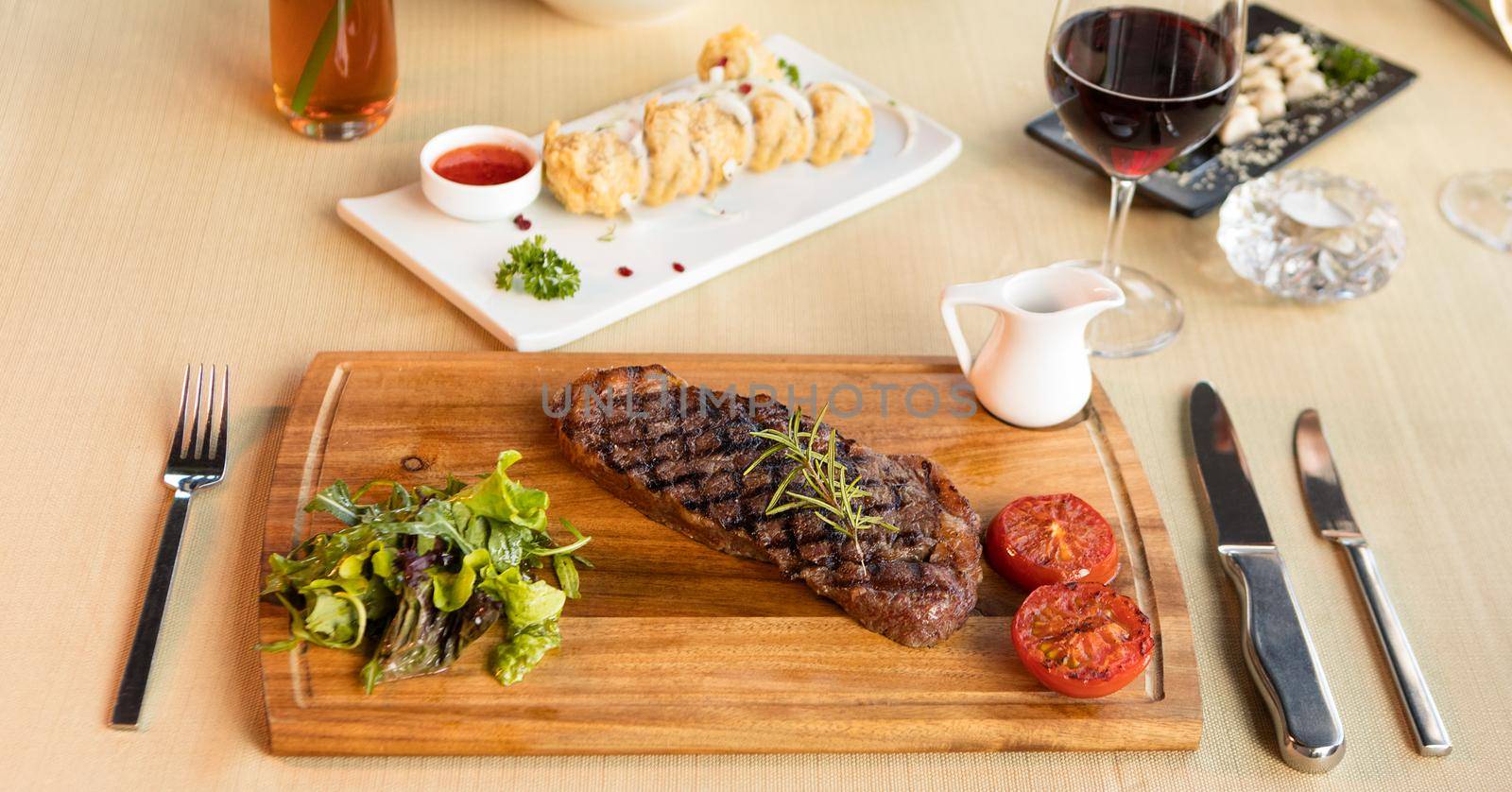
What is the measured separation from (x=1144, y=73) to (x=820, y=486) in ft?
2.90

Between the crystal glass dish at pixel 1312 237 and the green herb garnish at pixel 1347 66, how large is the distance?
1.97 feet

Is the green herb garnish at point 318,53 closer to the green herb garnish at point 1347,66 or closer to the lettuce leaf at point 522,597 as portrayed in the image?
the lettuce leaf at point 522,597

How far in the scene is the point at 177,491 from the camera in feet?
6.53

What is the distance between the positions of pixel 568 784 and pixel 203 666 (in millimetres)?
560

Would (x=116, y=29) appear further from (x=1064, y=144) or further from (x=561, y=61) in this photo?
(x=1064, y=144)

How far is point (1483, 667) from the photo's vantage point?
74.7 inches

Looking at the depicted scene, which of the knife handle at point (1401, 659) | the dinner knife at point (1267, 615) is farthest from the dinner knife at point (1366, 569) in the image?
the dinner knife at point (1267, 615)

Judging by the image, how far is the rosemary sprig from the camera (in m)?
1.83

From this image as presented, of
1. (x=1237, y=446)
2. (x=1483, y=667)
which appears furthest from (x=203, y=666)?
(x=1483, y=667)

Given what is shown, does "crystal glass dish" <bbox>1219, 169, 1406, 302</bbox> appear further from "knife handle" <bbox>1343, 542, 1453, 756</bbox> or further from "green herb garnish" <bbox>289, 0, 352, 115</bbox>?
"green herb garnish" <bbox>289, 0, 352, 115</bbox>

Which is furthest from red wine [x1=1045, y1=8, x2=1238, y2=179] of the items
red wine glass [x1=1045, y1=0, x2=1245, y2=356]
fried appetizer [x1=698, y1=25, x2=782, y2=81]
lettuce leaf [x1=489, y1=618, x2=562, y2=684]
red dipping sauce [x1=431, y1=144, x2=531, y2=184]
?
lettuce leaf [x1=489, y1=618, x2=562, y2=684]

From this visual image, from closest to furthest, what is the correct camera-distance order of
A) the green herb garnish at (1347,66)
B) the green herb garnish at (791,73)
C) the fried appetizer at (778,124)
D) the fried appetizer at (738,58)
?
the fried appetizer at (778,124) → the fried appetizer at (738,58) → the green herb garnish at (791,73) → the green herb garnish at (1347,66)

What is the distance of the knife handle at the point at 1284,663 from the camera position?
1.71 meters

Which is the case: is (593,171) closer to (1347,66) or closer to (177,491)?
(177,491)
